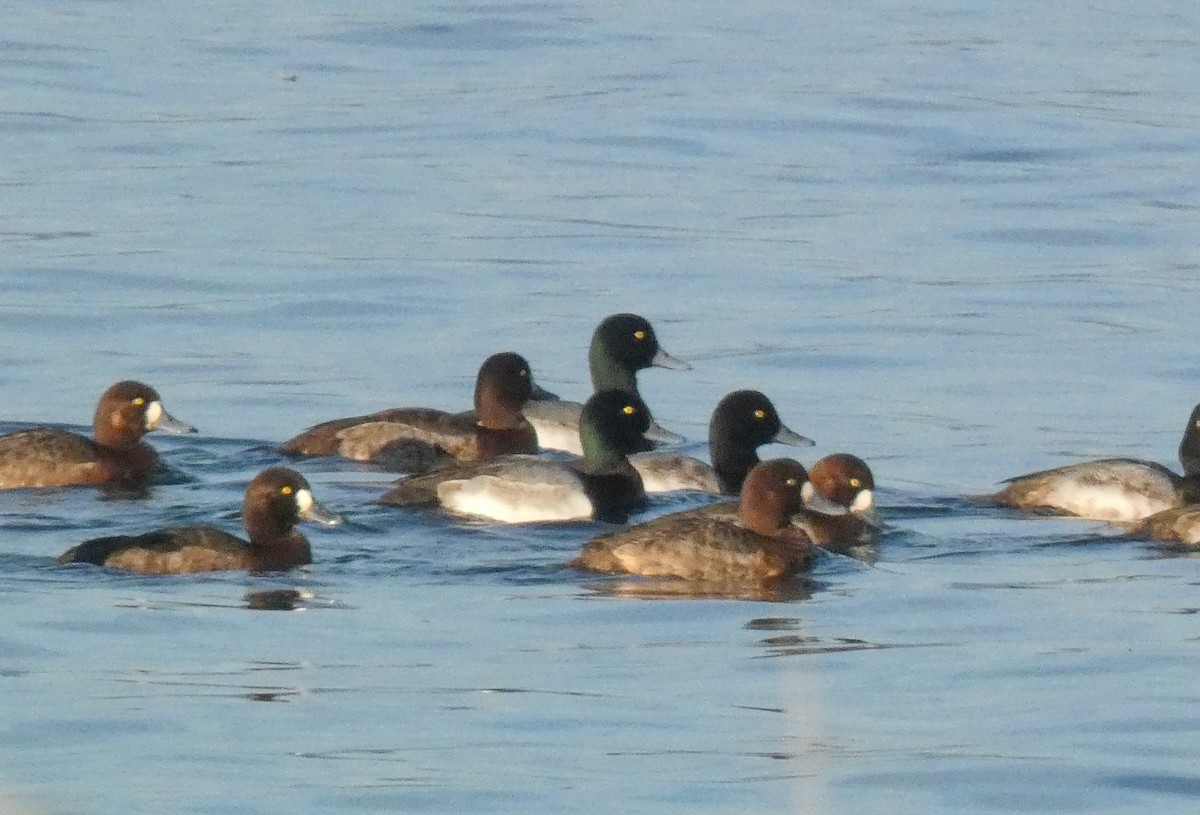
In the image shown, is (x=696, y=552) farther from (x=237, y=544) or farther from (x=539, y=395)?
(x=539, y=395)

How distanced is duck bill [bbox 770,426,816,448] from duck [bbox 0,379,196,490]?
10.2ft

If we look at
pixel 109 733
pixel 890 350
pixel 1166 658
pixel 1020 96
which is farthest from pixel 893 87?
pixel 109 733

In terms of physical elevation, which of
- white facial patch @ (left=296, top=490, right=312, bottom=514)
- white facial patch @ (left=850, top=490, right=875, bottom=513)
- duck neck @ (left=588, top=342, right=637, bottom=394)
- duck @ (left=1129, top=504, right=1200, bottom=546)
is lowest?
duck @ (left=1129, top=504, right=1200, bottom=546)

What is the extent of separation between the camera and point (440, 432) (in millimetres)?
14727

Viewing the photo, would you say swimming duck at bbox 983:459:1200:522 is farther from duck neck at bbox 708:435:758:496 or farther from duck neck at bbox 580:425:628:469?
duck neck at bbox 580:425:628:469

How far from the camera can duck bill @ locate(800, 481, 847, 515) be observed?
12148 millimetres

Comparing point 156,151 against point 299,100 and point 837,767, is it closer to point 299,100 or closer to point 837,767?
point 299,100

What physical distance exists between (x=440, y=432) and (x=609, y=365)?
1601 mm

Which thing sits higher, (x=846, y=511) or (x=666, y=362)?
(x=666, y=362)

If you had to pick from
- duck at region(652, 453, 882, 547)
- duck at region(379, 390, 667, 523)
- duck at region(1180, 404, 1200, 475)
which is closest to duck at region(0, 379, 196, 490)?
duck at region(379, 390, 667, 523)

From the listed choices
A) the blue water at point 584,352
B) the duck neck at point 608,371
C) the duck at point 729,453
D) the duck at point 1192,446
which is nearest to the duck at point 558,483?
the blue water at point 584,352

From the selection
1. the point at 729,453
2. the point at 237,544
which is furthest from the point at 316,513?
the point at 729,453

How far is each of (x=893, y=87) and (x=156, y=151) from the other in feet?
31.4

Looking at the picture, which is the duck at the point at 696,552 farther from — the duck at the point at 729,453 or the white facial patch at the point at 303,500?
the duck at the point at 729,453
